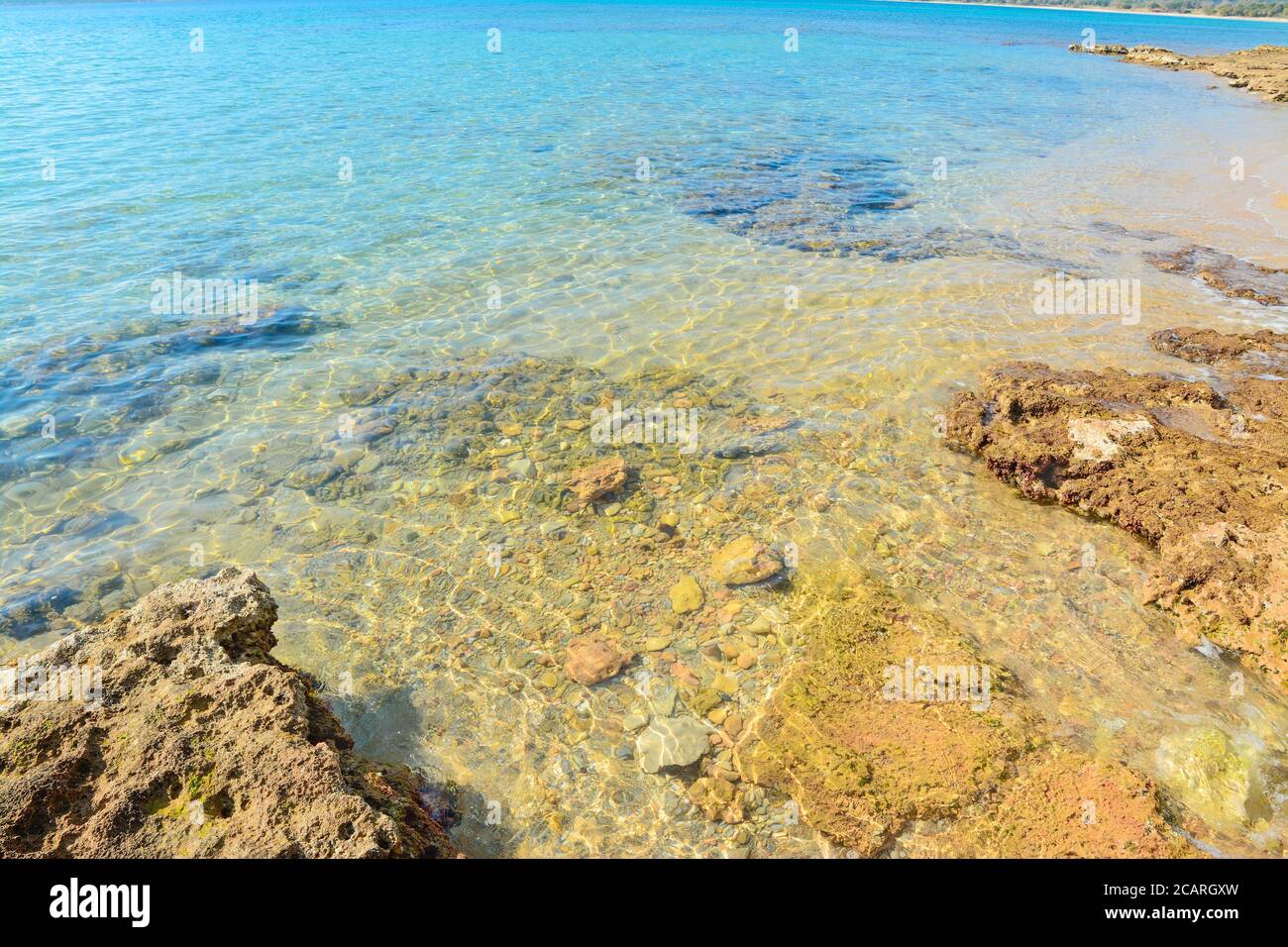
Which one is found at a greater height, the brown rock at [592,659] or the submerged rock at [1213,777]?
the brown rock at [592,659]

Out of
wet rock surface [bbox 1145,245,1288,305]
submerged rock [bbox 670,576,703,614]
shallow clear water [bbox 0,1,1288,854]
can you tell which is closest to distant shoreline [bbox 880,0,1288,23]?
shallow clear water [bbox 0,1,1288,854]

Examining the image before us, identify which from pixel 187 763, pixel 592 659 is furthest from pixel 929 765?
pixel 187 763

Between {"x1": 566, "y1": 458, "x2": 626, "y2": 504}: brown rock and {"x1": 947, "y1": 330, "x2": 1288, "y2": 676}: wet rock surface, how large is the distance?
4235mm

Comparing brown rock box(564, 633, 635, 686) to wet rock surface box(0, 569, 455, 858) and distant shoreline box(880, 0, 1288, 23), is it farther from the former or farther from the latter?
distant shoreline box(880, 0, 1288, 23)

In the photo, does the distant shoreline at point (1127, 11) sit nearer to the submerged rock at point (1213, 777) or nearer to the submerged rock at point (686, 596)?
the submerged rock at point (1213, 777)

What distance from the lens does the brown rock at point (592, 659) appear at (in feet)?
18.9

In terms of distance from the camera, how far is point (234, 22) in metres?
65.6

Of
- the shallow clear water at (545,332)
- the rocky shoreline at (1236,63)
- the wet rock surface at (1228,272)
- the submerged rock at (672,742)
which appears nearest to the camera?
the submerged rock at (672,742)

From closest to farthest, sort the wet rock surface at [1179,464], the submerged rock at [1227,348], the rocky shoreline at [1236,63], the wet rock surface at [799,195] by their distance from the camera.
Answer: the wet rock surface at [1179,464] → the submerged rock at [1227,348] → the wet rock surface at [799,195] → the rocky shoreline at [1236,63]

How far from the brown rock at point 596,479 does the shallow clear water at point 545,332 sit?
69 cm

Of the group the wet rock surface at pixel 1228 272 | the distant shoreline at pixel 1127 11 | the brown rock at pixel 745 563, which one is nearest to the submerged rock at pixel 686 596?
the brown rock at pixel 745 563

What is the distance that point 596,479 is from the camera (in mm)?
7879

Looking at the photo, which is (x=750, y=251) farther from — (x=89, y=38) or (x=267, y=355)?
(x=89, y=38)
